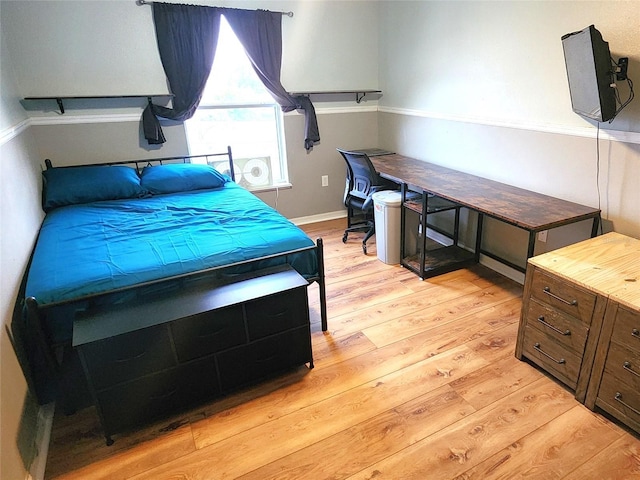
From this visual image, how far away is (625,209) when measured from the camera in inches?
87.0

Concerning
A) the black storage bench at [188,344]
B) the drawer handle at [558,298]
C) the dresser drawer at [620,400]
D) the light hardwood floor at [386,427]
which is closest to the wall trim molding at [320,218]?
the light hardwood floor at [386,427]

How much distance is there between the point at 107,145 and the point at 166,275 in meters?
2.07

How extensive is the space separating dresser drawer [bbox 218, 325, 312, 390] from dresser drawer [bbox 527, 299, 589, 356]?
3.78 ft

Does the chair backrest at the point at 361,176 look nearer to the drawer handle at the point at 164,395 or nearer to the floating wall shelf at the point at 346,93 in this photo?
the floating wall shelf at the point at 346,93

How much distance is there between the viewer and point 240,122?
152 inches

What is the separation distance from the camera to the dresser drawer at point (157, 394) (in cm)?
167

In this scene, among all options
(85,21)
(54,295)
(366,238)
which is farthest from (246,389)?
(85,21)

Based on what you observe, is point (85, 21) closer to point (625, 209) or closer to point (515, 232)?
point (515, 232)

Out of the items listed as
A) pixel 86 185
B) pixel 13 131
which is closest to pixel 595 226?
pixel 86 185

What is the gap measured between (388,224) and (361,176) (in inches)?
21.8

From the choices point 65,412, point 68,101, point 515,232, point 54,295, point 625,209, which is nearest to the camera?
point 54,295

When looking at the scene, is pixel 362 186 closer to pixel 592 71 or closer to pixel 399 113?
pixel 399 113

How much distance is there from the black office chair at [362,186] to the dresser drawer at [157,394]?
203 centimetres

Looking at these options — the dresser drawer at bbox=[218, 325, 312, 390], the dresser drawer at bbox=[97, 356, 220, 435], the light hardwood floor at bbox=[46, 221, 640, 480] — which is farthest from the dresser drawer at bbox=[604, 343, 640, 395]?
the dresser drawer at bbox=[97, 356, 220, 435]
